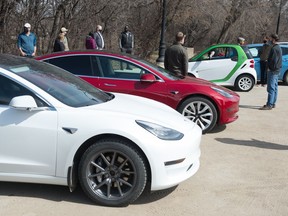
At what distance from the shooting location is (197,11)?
A: 27516 millimetres

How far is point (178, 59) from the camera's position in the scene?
779cm

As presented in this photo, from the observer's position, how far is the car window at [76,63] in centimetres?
686

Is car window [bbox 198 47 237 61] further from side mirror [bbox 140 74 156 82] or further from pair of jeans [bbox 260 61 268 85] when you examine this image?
side mirror [bbox 140 74 156 82]

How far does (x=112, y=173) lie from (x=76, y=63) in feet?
11.3

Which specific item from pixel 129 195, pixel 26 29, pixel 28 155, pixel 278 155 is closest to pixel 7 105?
pixel 28 155

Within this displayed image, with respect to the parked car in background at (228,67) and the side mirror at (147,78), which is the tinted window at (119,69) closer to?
the side mirror at (147,78)

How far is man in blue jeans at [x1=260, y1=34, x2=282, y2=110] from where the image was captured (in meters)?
8.83

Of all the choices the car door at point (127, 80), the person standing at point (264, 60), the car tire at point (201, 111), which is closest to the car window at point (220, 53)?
the person standing at point (264, 60)

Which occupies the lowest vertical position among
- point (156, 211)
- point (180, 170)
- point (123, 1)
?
point (156, 211)

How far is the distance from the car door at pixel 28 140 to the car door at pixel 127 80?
9.58 feet

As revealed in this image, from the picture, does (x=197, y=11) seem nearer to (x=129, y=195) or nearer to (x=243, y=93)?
(x=243, y=93)

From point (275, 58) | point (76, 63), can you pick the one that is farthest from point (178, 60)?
point (275, 58)

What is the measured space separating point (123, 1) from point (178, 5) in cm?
606

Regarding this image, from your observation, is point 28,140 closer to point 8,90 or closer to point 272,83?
point 8,90
